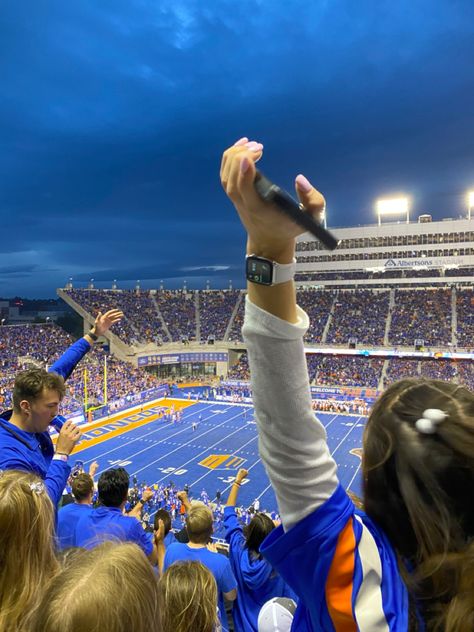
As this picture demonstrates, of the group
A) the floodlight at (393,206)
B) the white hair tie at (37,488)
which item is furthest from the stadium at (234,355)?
the white hair tie at (37,488)

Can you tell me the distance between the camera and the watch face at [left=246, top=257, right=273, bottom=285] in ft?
3.99

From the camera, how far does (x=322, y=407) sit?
34.1 meters

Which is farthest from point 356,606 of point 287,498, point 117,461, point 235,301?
point 235,301

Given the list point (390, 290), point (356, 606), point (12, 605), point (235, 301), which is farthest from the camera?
point (235, 301)

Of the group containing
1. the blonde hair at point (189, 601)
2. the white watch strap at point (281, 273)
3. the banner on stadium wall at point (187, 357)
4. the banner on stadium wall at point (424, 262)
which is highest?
the banner on stadium wall at point (424, 262)

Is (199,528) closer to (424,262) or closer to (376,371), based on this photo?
(376,371)

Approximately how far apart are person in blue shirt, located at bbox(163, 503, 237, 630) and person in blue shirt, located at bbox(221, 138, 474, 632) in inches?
87.2

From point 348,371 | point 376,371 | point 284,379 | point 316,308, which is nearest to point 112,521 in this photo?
point 284,379

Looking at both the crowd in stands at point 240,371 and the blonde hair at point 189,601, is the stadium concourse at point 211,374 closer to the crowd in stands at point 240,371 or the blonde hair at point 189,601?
the crowd in stands at point 240,371

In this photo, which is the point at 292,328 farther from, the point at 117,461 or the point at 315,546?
the point at 117,461

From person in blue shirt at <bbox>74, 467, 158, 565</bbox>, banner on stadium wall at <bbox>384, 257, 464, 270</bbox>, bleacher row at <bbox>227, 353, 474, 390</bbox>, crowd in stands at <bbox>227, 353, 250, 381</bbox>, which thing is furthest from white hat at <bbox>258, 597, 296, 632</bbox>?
banner on stadium wall at <bbox>384, 257, 464, 270</bbox>

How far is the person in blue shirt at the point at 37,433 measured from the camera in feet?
11.0

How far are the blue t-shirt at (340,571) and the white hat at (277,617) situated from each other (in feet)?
5.37

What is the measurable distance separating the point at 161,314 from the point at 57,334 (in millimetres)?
13390
